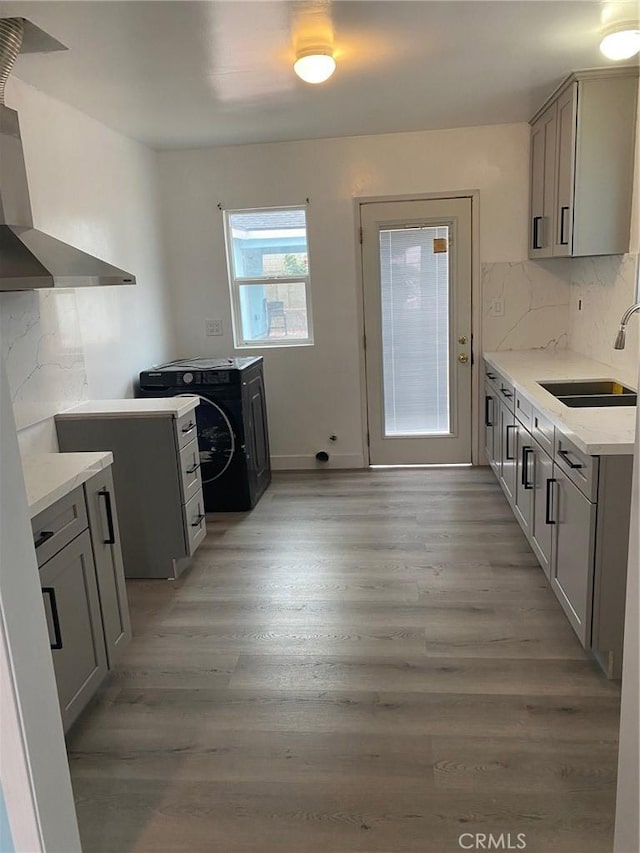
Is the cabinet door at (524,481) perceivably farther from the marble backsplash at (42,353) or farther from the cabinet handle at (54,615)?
the marble backsplash at (42,353)

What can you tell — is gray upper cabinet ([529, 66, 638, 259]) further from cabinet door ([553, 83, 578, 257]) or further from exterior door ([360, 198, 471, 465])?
exterior door ([360, 198, 471, 465])

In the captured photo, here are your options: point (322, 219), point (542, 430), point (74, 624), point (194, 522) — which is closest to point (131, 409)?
point (194, 522)

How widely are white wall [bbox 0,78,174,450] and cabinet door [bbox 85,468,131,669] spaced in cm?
71

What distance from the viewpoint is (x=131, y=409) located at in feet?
10.7

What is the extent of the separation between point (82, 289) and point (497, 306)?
9.55 feet

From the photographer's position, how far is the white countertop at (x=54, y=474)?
2.02m

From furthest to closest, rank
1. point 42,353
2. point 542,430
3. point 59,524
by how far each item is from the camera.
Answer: point 42,353
point 542,430
point 59,524

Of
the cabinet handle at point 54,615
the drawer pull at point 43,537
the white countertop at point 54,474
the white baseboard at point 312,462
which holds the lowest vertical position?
the white baseboard at point 312,462

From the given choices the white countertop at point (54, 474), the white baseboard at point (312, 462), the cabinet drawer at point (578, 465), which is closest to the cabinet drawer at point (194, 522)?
the white countertop at point (54, 474)

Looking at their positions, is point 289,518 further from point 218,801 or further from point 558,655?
point 218,801

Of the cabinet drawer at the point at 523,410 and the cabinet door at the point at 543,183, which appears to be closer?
the cabinet drawer at the point at 523,410

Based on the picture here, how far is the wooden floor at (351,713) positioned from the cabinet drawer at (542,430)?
2.39ft

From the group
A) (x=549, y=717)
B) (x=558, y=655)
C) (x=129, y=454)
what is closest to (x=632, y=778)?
(x=549, y=717)

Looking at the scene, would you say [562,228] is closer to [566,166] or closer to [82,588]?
[566,166]
